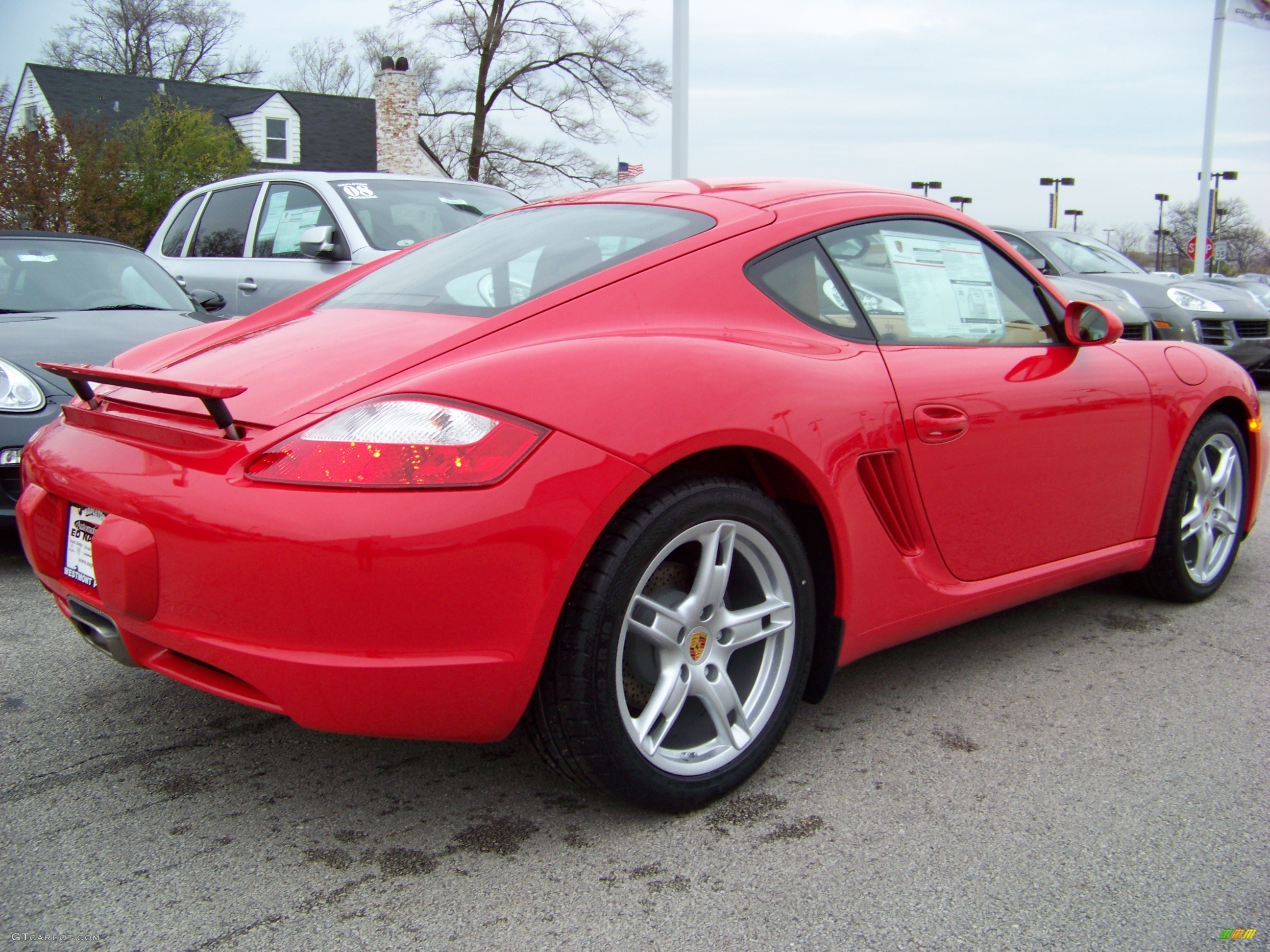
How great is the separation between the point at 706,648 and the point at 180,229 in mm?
7187

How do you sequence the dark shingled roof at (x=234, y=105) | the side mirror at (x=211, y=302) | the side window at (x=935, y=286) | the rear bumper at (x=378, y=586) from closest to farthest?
the rear bumper at (x=378, y=586)
the side window at (x=935, y=286)
the side mirror at (x=211, y=302)
the dark shingled roof at (x=234, y=105)

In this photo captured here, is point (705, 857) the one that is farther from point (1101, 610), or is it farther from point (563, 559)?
point (1101, 610)

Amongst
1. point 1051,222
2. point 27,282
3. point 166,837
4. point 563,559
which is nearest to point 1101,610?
point 563,559

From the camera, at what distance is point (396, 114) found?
2780 cm

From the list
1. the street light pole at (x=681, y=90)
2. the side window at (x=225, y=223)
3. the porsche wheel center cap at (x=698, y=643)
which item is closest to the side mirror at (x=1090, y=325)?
the porsche wheel center cap at (x=698, y=643)

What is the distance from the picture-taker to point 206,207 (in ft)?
26.0

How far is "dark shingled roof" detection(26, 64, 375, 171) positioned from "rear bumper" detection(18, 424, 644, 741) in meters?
28.9

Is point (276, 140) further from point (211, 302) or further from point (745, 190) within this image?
point (745, 190)

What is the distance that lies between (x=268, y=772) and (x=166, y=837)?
0.31 metres

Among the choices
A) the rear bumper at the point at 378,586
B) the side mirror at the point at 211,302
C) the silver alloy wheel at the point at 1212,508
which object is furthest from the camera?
the side mirror at the point at 211,302

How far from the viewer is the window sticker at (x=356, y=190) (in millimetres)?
6781

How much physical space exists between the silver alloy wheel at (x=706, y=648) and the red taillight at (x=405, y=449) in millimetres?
394

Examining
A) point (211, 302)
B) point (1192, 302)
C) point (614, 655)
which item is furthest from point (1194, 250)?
point (614, 655)

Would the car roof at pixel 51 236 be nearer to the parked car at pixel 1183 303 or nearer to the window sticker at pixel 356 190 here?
the window sticker at pixel 356 190
